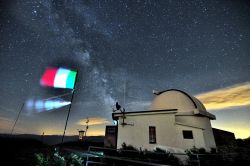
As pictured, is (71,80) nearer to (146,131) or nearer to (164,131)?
(146,131)

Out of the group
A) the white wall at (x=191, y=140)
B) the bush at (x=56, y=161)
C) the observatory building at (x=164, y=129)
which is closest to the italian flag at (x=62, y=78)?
the bush at (x=56, y=161)

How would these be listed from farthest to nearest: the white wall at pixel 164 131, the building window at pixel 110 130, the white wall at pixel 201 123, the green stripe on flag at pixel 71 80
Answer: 1. the building window at pixel 110 130
2. the white wall at pixel 201 123
3. the white wall at pixel 164 131
4. the green stripe on flag at pixel 71 80

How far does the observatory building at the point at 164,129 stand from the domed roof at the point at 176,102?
4.0 inches

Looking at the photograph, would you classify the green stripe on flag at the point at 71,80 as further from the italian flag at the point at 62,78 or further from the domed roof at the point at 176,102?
the domed roof at the point at 176,102

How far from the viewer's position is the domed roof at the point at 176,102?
50.7ft

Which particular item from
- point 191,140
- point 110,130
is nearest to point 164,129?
point 191,140

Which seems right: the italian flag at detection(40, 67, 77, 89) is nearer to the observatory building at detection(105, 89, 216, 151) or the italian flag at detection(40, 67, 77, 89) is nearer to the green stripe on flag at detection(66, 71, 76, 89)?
the green stripe on flag at detection(66, 71, 76, 89)

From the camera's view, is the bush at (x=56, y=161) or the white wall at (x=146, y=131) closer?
the bush at (x=56, y=161)

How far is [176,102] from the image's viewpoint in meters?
16.2

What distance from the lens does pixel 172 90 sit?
18.4 metres

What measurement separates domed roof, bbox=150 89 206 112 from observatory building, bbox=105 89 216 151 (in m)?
0.10

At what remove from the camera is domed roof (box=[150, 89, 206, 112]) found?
15.5 m

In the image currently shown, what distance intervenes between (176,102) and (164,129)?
4.33 meters

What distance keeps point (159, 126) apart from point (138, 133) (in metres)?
2.13
